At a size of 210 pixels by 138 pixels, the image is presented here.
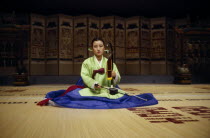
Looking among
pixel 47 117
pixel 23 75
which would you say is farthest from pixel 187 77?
pixel 47 117

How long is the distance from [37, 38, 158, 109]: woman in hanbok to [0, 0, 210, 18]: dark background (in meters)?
4.03

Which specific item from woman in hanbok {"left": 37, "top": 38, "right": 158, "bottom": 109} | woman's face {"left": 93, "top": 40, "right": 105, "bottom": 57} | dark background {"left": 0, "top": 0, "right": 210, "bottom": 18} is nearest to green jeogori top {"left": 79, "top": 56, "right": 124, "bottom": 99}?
woman in hanbok {"left": 37, "top": 38, "right": 158, "bottom": 109}

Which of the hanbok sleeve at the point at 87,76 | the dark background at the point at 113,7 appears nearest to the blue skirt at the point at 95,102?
the hanbok sleeve at the point at 87,76

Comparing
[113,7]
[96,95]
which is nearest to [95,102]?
[96,95]

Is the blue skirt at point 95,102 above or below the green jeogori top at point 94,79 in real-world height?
below

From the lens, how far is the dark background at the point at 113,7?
579 cm

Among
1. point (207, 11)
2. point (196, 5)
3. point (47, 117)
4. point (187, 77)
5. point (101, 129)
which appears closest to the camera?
point (101, 129)

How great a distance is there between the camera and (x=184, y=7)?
6129 mm

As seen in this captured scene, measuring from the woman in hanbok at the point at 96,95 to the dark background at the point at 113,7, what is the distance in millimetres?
4034

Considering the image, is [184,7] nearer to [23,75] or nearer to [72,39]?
[72,39]

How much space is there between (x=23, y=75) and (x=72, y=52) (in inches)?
71.6

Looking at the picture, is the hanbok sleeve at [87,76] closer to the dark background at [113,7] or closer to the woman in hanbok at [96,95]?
the woman in hanbok at [96,95]

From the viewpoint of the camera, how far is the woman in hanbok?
1941 millimetres

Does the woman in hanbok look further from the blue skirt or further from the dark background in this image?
the dark background
